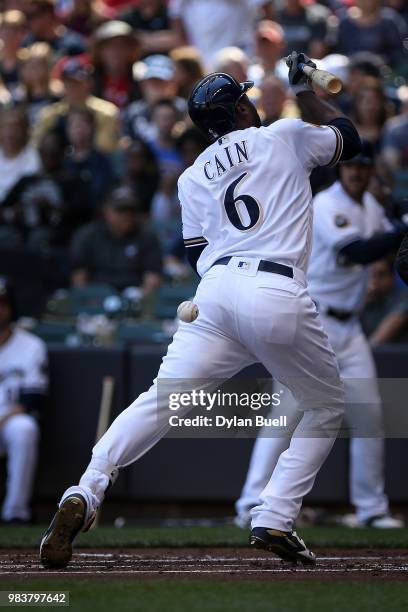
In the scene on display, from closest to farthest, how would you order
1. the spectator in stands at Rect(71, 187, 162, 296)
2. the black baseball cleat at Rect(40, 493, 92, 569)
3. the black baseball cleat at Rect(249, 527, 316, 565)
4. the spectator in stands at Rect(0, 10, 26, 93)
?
the black baseball cleat at Rect(40, 493, 92, 569)
the black baseball cleat at Rect(249, 527, 316, 565)
the spectator in stands at Rect(71, 187, 162, 296)
the spectator in stands at Rect(0, 10, 26, 93)

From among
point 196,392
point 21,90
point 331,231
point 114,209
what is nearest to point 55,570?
point 196,392

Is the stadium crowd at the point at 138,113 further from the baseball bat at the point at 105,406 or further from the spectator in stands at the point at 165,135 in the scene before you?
the baseball bat at the point at 105,406

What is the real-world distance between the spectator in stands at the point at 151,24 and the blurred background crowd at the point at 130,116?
2 cm

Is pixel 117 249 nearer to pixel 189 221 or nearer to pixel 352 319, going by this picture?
pixel 352 319

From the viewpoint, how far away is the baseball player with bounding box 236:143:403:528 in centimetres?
703

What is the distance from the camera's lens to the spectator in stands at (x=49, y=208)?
1028 centimetres

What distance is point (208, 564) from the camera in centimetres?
530

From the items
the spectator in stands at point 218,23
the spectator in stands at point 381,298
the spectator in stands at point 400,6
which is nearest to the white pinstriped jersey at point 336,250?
the spectator in stands at point 381,298

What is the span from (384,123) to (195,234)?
16.2 ft

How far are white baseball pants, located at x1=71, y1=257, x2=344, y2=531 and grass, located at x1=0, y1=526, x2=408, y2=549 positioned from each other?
1260 millimetres

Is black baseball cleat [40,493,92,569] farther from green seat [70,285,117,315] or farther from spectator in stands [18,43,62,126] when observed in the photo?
spectator in stands [18,43,62,126]

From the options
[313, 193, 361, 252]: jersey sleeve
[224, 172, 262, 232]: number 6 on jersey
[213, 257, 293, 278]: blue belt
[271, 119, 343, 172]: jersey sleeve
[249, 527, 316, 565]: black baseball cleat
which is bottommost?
[249, 527, 316, 565]: black baseball cleat

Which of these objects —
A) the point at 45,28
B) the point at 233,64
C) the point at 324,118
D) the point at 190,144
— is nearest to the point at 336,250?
the point at 324,118

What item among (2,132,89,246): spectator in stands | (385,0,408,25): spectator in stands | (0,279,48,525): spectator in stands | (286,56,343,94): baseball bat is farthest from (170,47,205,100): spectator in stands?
(286,56,343,94): baseball bat
